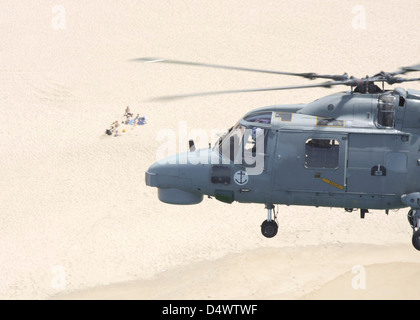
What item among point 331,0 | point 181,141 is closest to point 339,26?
point 331,0

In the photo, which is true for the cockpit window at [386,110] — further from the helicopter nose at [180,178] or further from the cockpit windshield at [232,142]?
the helicopter nose at [180,178]

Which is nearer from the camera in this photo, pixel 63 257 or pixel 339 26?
pixel 63 257

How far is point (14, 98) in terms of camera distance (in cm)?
4200

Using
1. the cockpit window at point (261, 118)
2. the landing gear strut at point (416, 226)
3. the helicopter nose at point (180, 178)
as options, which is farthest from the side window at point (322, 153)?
the helicopter nose at point (180, 178)

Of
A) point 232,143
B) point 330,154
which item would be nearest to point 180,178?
point 232,143

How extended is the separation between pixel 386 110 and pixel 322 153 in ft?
6.45

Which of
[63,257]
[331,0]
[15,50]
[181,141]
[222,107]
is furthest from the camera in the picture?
[331,0]

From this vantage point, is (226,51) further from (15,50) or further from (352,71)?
(15,50)

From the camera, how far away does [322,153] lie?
2100 cm

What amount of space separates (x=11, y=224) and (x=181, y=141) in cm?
933

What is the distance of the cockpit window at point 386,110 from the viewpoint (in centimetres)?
2058

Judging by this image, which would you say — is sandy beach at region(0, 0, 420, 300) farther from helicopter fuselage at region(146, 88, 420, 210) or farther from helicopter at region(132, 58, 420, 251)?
helicopter fuselage at region(146, 88, 420, 210)

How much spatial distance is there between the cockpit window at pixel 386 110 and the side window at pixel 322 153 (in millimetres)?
1286

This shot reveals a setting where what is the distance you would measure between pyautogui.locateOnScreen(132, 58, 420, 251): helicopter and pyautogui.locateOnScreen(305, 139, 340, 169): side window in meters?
0.03
